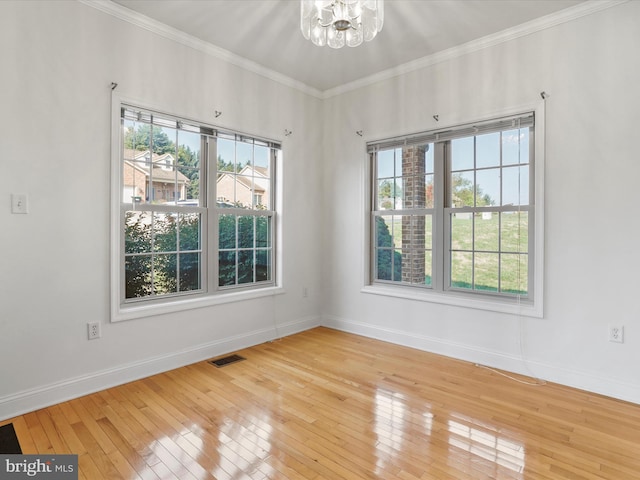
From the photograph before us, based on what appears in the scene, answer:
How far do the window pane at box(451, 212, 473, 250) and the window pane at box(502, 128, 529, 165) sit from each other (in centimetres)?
60

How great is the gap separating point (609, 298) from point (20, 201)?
422cm

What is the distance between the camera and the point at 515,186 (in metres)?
3.36

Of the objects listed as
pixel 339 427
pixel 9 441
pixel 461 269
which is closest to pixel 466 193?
pixel 461 269

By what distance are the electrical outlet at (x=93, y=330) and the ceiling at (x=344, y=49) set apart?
245 centimetres

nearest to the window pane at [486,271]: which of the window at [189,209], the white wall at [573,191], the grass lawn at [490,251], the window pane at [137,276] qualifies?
the grass lawn at [490,251]

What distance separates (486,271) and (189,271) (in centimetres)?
280

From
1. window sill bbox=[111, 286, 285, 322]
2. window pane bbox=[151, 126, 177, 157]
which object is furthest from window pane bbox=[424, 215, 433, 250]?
window pane bbox=[151, 126, 177, 157]

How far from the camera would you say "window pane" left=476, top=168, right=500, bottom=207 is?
3475mm

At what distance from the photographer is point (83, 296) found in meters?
2.77

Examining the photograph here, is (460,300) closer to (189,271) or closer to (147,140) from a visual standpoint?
(189,271)

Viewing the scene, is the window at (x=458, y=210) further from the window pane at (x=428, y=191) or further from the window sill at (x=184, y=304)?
the window sill at (x=184, y=304)

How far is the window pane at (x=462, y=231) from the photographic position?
3649 mm

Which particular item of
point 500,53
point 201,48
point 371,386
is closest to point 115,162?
point 201,48

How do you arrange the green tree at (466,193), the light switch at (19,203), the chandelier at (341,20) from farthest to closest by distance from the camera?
the green tree at (466,193), the light switch at (19,203), the chandelier at (341,20)
